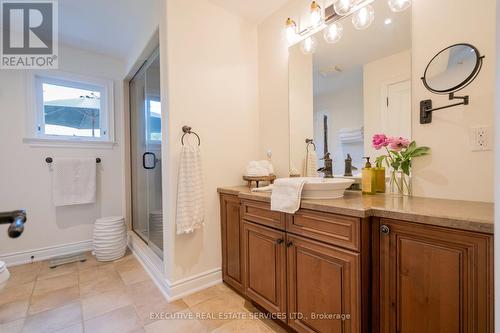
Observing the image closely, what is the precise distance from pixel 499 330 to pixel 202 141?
177cm

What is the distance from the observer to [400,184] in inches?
53.7

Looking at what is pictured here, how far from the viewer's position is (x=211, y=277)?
192 cm

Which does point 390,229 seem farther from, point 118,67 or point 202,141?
point 118,67

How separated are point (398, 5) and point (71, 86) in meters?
3.26

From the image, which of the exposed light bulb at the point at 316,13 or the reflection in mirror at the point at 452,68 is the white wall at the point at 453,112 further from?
the exposed light bulb at the point at 316,13

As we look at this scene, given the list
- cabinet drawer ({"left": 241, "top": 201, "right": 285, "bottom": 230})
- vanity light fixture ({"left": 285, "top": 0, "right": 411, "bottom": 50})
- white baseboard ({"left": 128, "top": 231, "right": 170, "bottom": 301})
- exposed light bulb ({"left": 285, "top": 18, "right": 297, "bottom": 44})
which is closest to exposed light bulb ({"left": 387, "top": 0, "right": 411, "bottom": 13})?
vanity light fixture ({"left": 285, "top": 0, "right": 411, "bottom": 50})

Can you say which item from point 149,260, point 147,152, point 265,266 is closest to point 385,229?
point 265,266

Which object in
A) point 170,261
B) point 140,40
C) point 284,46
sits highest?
point 140,40

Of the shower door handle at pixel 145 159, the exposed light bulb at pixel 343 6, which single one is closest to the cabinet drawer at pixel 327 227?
the exposed light bulb at pixel 343 6

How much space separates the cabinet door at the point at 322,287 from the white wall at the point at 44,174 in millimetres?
2528

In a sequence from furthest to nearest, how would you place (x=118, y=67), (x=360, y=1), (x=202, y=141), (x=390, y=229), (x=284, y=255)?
(x=118, y=67), (x=202, y=141), (x=360, y=1), (x=284, y=255), (x=390, y=229)

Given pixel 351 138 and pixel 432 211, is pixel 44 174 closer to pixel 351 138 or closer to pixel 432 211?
pixel 351 138

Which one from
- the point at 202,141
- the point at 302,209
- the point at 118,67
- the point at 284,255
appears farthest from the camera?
the point at 118,67

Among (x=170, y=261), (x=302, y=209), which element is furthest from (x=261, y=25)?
(x=170, y=261)
